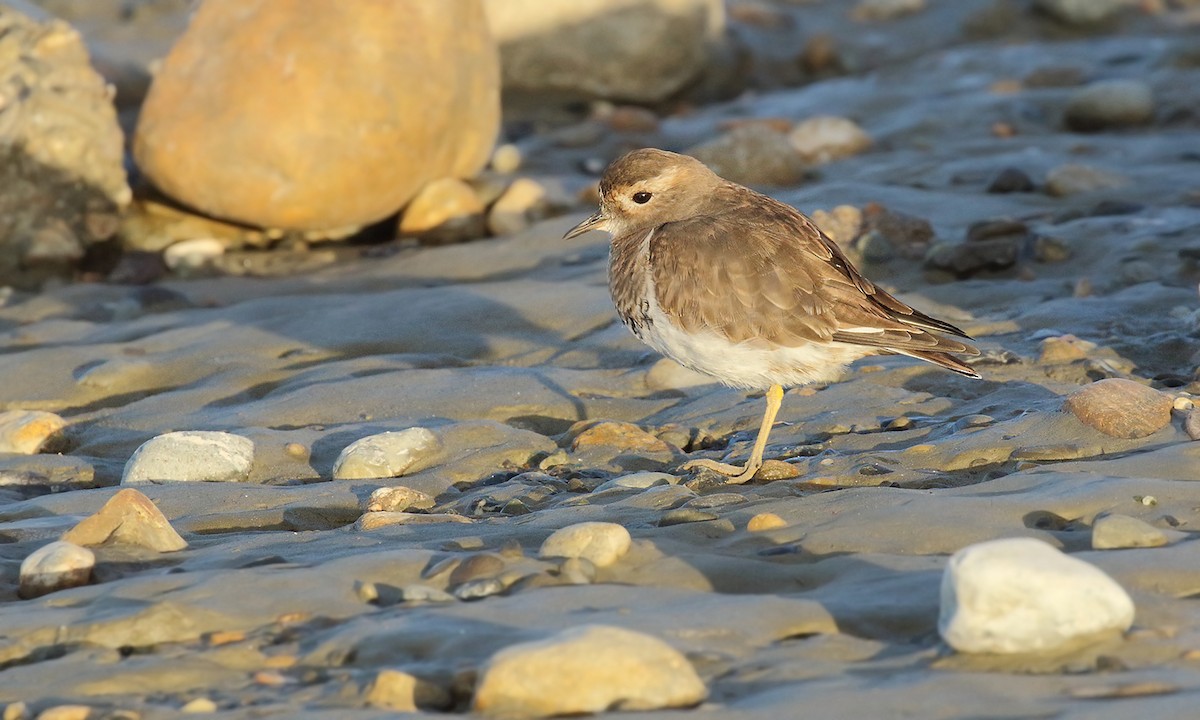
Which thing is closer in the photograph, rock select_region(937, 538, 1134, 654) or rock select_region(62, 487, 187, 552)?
rock select_region(937, 538, 1134, 654)

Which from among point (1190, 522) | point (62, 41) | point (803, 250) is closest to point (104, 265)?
point (62, 41)

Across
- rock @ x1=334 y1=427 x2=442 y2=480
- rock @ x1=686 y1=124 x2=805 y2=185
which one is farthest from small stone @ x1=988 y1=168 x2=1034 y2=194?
rock @ x1=334 y1=427 x2=442 y2=480

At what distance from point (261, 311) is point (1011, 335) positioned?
392 centimetres

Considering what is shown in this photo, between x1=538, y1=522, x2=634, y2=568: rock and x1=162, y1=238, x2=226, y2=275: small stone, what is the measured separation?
5.69 meters

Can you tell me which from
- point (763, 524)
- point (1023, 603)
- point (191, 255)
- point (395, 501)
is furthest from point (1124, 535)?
point (191, 255)

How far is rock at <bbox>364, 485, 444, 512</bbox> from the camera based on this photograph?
5.08 metres

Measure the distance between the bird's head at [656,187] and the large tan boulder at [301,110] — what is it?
3.32m

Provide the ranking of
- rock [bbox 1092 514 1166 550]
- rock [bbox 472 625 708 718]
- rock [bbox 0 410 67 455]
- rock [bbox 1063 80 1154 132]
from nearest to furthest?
rock [bbox 472 625 708 718], rock [bbox 1092 514 1166 550], rock [bbox 0 410 67 455], rock [bbox 1063 80 1154 132]

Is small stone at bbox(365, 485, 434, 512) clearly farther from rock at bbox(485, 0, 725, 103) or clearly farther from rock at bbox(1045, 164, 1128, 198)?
rock at bbox(485, 0, 725, 103)

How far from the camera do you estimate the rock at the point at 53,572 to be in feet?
13.6

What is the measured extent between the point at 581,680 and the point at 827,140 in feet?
25.8

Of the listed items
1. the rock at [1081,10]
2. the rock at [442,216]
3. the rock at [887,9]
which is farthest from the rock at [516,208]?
the rock at [887,9]

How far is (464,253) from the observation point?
351 inches

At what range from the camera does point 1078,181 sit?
902 cm
